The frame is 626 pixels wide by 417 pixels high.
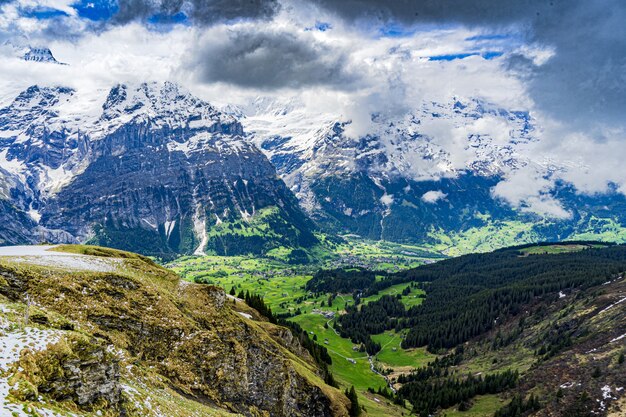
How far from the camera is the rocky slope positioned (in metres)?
38.3

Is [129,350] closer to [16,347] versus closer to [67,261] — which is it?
[67,261]

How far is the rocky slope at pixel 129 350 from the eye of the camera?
38281 millimetres

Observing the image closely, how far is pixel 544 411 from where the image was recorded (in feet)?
468

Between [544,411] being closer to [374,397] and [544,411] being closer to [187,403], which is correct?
[374,397]

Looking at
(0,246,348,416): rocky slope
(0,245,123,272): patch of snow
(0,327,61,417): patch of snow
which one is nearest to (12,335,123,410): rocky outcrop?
(0,246,348,416): rocky slope

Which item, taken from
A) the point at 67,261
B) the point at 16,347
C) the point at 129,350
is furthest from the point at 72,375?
the point at 67,261

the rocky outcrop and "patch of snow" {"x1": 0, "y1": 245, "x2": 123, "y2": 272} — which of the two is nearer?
the rocky outcrop

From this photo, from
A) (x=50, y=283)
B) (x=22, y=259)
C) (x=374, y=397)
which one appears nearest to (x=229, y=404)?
(x=50, y=283)

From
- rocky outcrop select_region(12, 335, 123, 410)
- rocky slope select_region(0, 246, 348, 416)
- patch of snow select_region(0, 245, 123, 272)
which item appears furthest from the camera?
patch of snow select_region(0, 245, 123, 272)

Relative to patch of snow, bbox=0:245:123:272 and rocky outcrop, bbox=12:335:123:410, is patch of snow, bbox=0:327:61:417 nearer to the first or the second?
rocky outcrop, bbox=12:335:123:410

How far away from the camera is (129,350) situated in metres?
61.9

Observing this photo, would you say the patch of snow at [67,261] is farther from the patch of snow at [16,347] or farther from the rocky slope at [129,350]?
the patch of snow at [16,347]

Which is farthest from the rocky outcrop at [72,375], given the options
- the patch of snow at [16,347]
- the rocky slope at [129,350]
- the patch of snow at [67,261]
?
the patch of snow at [67,261]

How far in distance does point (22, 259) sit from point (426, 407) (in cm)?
14478
